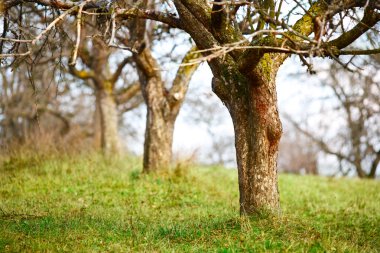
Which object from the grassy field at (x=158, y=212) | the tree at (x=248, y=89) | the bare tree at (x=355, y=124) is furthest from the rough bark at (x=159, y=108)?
the bare tree at (x=355, y=124)

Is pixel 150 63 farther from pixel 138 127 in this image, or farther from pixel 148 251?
pixel 138 127

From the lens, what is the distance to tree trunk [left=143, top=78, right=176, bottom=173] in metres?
11.6

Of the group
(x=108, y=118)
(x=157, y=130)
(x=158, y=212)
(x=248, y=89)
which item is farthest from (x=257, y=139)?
(x=108, y=118)

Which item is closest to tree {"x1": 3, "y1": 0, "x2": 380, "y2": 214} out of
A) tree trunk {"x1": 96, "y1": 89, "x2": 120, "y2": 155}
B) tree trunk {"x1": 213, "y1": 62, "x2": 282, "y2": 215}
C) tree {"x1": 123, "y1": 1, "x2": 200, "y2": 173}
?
tree trunk {"x1": 213, "y1": 62, "x2": 282, "y2": 215}

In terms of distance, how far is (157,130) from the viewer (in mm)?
11625

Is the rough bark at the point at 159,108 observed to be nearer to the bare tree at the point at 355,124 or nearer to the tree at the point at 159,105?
the tree at the point at 159,105

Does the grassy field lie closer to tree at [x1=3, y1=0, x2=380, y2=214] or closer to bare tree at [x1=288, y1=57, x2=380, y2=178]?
tree at [x1=3, y1=0, x2=380, y2=214]

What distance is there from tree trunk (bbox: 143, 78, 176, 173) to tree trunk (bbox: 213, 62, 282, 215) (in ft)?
16.5

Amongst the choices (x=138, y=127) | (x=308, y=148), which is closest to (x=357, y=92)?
(x=308, y=148)

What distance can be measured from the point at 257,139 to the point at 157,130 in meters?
5.37

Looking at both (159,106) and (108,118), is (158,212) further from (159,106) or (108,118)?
(108,118)

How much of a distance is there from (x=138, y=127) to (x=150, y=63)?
15.0 metres

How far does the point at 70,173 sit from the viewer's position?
1155cm

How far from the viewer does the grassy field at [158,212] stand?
18.6 ft
